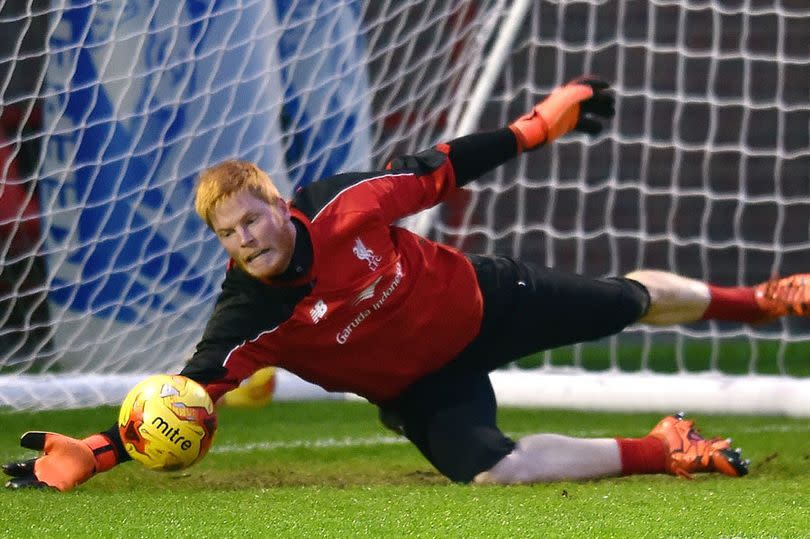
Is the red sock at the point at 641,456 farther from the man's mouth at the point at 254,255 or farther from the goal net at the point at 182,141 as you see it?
the goal net at the point at 182,141

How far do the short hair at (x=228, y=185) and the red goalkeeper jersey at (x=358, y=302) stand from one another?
0.16 metres

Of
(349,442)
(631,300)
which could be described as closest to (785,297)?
(631,300)

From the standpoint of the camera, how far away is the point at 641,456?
403cm

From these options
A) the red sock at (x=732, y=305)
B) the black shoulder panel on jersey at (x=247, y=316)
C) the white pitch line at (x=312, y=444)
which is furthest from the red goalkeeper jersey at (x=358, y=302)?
the red sock at (x=732, y=305)

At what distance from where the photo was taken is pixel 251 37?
18.3 feet

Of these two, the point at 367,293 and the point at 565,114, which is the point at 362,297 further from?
the point at 565,114

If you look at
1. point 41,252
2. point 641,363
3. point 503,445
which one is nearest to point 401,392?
point 503,445

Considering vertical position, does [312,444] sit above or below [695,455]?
below

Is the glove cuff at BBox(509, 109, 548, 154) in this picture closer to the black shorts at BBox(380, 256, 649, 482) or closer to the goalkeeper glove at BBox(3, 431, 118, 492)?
the black shorts at BBox(380, 256, 649, 482)

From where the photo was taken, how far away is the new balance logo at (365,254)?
3.96 metres

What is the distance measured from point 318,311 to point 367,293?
161 mm

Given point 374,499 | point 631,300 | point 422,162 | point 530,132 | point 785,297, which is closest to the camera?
point 374,499

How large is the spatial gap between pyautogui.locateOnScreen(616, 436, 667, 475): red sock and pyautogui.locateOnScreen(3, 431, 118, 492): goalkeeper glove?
4.48 feet

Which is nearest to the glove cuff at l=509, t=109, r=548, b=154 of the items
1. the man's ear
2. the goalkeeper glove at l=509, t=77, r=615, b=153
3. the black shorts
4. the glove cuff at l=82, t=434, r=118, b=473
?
the goalkeeper glove at l=509, t=77, r=615, b=153
